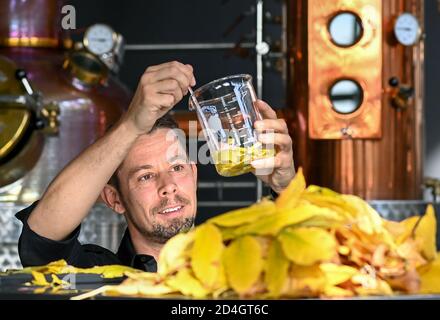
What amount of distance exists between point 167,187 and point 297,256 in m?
1.15

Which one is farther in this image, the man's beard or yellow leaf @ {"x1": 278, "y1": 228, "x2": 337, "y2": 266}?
the man's beard

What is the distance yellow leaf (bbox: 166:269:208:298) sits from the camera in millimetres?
782

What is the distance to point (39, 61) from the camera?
3.19m

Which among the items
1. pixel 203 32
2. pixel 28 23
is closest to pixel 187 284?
pixel 28 23

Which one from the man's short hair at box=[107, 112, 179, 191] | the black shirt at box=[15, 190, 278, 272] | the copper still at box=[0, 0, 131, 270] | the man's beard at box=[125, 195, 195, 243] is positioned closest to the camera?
the black shirt at box=[15, 190, 278, 272]

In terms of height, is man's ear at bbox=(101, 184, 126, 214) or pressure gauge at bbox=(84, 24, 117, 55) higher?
pressure gauge at bbox=(84, 24, 117, 55)

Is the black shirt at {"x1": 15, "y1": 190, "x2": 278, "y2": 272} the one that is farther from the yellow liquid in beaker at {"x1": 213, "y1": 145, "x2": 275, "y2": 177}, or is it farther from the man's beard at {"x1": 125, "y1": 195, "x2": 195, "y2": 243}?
the yellow liquid in beaker at {"x1": 213, "y1": 145, "x2": 275, "y2": 177}

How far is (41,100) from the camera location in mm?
2979

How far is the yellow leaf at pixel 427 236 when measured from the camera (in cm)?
85

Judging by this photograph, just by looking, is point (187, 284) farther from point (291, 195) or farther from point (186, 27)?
point (186, 27)

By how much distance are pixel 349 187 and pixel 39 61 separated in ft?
3.24

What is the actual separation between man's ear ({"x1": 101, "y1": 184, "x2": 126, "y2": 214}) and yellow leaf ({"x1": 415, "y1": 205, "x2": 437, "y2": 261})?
1.22 metres

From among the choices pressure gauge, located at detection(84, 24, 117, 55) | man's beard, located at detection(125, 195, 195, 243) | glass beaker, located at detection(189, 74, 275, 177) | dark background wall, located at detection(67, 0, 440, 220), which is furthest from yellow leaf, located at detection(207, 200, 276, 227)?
dark background wall, located at detection(67, 0, 440, 220)
